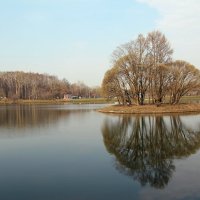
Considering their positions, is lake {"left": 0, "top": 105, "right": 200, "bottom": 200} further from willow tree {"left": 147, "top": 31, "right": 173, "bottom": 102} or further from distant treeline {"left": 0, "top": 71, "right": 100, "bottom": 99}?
distant treeline {"left": 0, "top": 71, "right": 100, "bottom": 99}

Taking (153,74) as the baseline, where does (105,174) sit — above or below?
below

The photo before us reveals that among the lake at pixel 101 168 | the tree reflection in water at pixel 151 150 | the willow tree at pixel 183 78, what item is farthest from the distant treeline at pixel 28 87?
the lake at pixel 101 168

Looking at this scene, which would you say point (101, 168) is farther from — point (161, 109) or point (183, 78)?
point (183, 78)

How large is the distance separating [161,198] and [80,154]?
327 inches

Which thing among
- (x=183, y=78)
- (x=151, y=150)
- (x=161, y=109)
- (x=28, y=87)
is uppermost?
(x=28, y=87)

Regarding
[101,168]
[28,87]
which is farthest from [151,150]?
[28,87]

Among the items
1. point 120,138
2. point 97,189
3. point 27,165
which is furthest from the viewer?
point 120,138

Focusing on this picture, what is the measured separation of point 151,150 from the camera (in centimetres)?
1755

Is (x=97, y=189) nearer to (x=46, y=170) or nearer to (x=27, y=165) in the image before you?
(x=46, y=170)

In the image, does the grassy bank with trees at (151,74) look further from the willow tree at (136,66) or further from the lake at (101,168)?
the lake at (101,168)

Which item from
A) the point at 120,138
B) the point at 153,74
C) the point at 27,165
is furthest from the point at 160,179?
the point at 153,74

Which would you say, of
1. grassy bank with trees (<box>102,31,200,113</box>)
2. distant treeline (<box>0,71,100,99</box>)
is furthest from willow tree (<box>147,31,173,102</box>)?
distant treeline (<box>0,71,100,99</box>)

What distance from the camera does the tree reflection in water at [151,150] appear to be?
40.2 ft

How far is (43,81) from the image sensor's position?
167 metres
